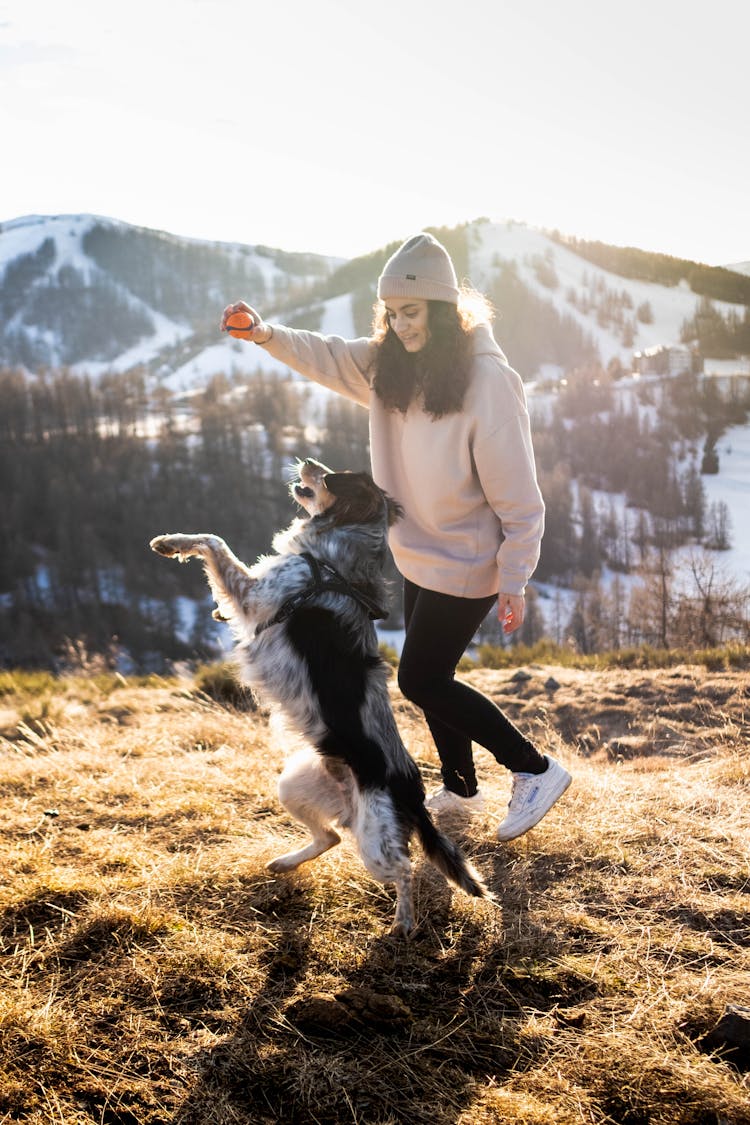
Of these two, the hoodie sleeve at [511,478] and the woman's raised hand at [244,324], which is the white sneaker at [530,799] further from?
the woman's raised hand at [244,324]

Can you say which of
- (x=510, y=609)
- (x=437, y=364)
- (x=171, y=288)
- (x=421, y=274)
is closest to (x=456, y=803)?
(x=510, y=609)

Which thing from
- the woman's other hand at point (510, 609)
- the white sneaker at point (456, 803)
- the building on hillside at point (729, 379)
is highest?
the building on hillside at point (729, 379)

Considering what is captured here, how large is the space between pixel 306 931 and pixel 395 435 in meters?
1.76

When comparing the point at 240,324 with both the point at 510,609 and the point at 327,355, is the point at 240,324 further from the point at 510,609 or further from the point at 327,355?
the point at 510,609

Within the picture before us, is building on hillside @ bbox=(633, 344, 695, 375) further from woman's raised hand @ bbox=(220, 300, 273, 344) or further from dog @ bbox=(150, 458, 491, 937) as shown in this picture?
dog @ bbox=(150, 458, 491, 937)

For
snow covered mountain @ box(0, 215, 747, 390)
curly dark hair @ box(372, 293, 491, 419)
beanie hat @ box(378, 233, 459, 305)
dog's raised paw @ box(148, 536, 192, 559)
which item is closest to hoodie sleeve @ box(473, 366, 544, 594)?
curly dark hair @ box(372, 293, 491, 419)

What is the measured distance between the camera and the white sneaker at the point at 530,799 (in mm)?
2855

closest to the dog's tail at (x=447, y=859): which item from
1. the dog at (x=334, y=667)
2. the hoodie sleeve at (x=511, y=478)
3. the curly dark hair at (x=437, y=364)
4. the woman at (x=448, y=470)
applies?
the dog at (x=334, y=667)

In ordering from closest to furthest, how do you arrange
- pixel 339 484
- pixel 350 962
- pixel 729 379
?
1. pixel 350 962
2. pixel 339 484
3. pixel 729 379

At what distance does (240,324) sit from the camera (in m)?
2.98

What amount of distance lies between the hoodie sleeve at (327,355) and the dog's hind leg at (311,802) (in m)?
1.46

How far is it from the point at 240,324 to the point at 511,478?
4.08ft

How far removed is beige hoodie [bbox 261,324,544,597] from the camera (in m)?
2.62

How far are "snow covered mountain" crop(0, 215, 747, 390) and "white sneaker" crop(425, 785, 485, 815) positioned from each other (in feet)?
232
